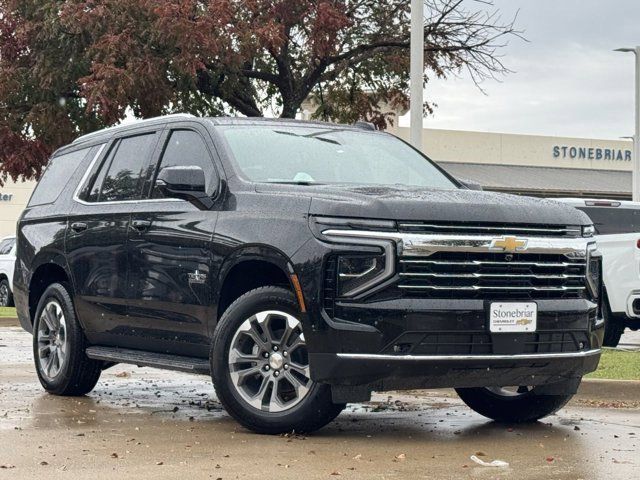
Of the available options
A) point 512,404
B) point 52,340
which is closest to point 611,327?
point 512,404

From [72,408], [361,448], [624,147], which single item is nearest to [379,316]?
[361,448]

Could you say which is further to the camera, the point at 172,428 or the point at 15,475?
the point at 172,428

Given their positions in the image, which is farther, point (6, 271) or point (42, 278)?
point (6, 271)

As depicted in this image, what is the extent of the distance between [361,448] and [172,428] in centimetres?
141

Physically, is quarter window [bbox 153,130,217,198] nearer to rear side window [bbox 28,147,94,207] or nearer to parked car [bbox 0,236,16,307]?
rear side window [bbox 28,147,94,207]

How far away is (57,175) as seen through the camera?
36.2ft

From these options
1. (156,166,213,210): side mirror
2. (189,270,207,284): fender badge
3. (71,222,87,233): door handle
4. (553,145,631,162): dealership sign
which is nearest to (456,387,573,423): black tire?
(189,270,207,284): fender badge

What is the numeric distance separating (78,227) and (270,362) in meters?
2.76

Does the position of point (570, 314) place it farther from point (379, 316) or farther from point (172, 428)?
point (172, 428)

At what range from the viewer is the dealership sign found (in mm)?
60031

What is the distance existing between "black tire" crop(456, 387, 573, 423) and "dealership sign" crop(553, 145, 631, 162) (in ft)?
170

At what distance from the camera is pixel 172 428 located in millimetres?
→ 8344

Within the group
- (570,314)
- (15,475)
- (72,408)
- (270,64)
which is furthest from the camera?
(270,64)

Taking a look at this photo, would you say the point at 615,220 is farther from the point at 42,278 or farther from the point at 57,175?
the point at 42,278
